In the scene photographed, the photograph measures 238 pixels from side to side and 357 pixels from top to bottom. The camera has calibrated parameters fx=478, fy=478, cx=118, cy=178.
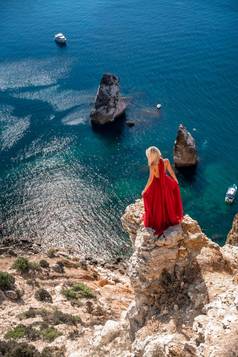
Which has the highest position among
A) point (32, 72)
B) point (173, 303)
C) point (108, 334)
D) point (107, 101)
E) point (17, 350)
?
point (173, 303)

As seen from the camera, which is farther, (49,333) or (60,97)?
(60,97)

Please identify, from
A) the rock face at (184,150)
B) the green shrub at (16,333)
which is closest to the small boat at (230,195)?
the rock face at (184,150)

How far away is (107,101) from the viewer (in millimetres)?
75125

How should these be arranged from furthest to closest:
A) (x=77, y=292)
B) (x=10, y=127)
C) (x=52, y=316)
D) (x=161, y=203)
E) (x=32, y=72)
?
1. (x=32, y=72)
2. (x=10, y=127)
3. (x=77, y=292)
4. (x=52, y=316)
5. (x=161, y=203)

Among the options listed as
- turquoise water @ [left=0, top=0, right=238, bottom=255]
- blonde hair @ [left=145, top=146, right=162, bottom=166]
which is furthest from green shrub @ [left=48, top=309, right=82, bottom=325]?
turquoise water @ [left=0, top=0, right=238, bottom=255]

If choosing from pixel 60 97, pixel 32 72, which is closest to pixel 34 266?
pixel 60 97

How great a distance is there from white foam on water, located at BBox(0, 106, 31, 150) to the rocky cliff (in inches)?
1771

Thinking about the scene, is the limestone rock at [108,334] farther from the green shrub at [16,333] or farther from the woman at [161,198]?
the woman at [161,198]

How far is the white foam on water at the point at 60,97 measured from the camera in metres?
81.0

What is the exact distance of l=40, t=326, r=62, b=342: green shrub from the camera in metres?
28.7

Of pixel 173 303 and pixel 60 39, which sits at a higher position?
pixel 60 39

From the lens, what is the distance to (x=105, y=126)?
75.1 metres

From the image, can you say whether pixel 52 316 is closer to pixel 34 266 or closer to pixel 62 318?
pixel 62 318

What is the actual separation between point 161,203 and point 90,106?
198ft
